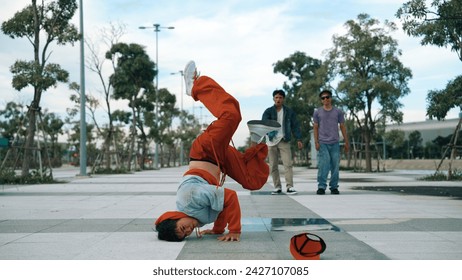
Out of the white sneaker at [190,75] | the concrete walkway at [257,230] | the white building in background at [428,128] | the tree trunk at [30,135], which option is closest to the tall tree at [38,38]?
the tree trunk at [30,135]

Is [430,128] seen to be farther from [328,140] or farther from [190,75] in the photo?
[190,75]

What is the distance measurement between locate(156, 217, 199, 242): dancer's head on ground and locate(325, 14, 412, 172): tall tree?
1693 centimetres

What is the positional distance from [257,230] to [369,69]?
57.3 ft

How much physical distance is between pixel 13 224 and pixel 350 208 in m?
3.73

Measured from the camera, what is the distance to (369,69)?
2105 cm

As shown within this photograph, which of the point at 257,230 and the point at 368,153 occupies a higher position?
the point at 368,153

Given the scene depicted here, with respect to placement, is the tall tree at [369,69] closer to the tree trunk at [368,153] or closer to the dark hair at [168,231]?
the tree trunk at [368,153]

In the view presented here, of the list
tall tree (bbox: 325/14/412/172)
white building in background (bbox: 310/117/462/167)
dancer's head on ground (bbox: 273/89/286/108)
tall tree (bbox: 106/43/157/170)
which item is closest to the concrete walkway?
dancer's head on ground (bbox: 273/89/286/108)

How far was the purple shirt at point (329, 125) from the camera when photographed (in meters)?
8.76

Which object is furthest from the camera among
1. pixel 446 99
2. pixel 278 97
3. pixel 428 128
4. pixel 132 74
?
pixel 428 128

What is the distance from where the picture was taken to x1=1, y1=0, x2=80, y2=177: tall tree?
13398 mm

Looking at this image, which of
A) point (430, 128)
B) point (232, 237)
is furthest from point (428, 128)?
point (232, 237)

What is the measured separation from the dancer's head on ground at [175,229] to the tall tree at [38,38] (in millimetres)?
9760
